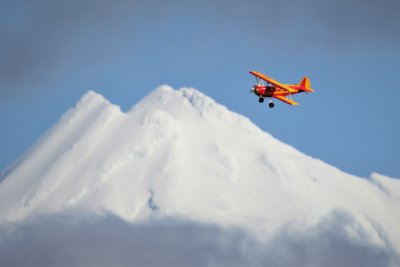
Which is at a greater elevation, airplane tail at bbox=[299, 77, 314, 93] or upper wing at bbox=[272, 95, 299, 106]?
airplane tail at bbox=[299, 77, 314, 93]

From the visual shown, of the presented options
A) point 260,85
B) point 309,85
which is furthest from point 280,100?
point 309,85

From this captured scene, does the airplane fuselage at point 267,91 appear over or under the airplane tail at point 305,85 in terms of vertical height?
under

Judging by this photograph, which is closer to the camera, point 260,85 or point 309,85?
point 260,85

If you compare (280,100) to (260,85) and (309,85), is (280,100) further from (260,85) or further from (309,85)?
(309,85)

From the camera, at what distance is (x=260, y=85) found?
596 feet

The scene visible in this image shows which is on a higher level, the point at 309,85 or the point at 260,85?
the point at 309,85

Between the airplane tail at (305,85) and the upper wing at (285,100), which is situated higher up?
the airplane tail at (305,85)

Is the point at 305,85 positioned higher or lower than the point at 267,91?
higher

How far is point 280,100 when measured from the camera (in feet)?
584

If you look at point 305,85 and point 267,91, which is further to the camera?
point 305,85

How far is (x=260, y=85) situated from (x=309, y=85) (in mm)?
17167

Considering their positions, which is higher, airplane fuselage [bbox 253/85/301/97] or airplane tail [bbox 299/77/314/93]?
airplane tail [bbox 299/77/314/93]

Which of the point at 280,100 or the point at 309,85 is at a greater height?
the point at 309,85

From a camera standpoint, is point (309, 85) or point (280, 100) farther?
point (309, 85)
